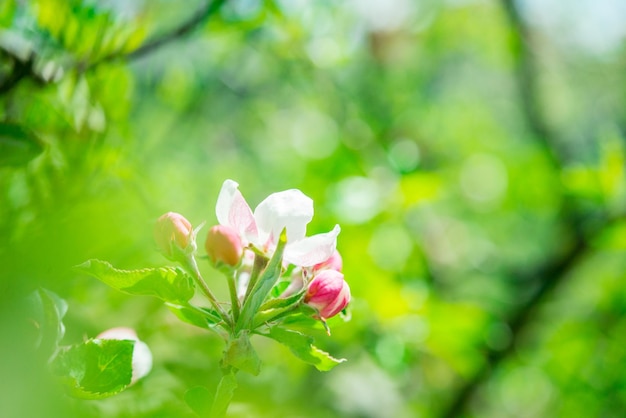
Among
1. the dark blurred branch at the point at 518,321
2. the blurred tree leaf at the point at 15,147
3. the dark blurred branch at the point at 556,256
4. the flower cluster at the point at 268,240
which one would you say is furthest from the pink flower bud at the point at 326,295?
the dark blurred branch at the point at 518,321

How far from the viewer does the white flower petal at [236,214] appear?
0.53 metres

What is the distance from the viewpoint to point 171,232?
20.0 inches

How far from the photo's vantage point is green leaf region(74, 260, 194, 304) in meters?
0.48

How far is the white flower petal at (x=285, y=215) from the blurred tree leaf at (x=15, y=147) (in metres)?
0.19

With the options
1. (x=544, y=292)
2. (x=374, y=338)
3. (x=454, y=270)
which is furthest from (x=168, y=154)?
(x=454, y=270)

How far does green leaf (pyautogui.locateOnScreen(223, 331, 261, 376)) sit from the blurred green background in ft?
0.16

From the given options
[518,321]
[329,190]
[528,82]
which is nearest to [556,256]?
[518,321]

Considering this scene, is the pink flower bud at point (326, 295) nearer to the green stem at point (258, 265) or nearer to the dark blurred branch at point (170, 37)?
the green stem at point (258, 265)

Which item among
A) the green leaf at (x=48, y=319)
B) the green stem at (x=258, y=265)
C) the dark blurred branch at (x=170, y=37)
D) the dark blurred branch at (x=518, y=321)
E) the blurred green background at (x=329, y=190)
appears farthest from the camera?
the dark blurred branch at (x=518, y=321)

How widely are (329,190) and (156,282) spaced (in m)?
0.97

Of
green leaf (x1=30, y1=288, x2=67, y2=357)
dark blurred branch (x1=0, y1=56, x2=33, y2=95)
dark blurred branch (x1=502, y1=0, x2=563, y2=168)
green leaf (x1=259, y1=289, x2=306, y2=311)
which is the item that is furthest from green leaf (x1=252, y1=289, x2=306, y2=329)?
dark blurred branch (x1=502, y1=0, x2=563, y2=168)

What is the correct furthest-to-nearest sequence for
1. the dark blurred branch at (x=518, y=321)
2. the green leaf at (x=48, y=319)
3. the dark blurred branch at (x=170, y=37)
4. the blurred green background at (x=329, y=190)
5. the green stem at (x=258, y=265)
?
the dark blurred branch at (x=518, y=321) → the dark blurred branch at (x=170, y=37) → the blurred green background at (x=329, y=190) → the green stem at (x=258, y=265) → the green leaf at (x=48, y=319)

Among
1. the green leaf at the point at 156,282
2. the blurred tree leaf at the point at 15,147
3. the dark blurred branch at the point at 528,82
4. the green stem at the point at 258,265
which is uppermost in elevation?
the blurred tree leaf at the point at 15,147

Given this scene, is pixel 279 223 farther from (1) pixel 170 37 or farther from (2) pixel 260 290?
(1) pixel 170 37
